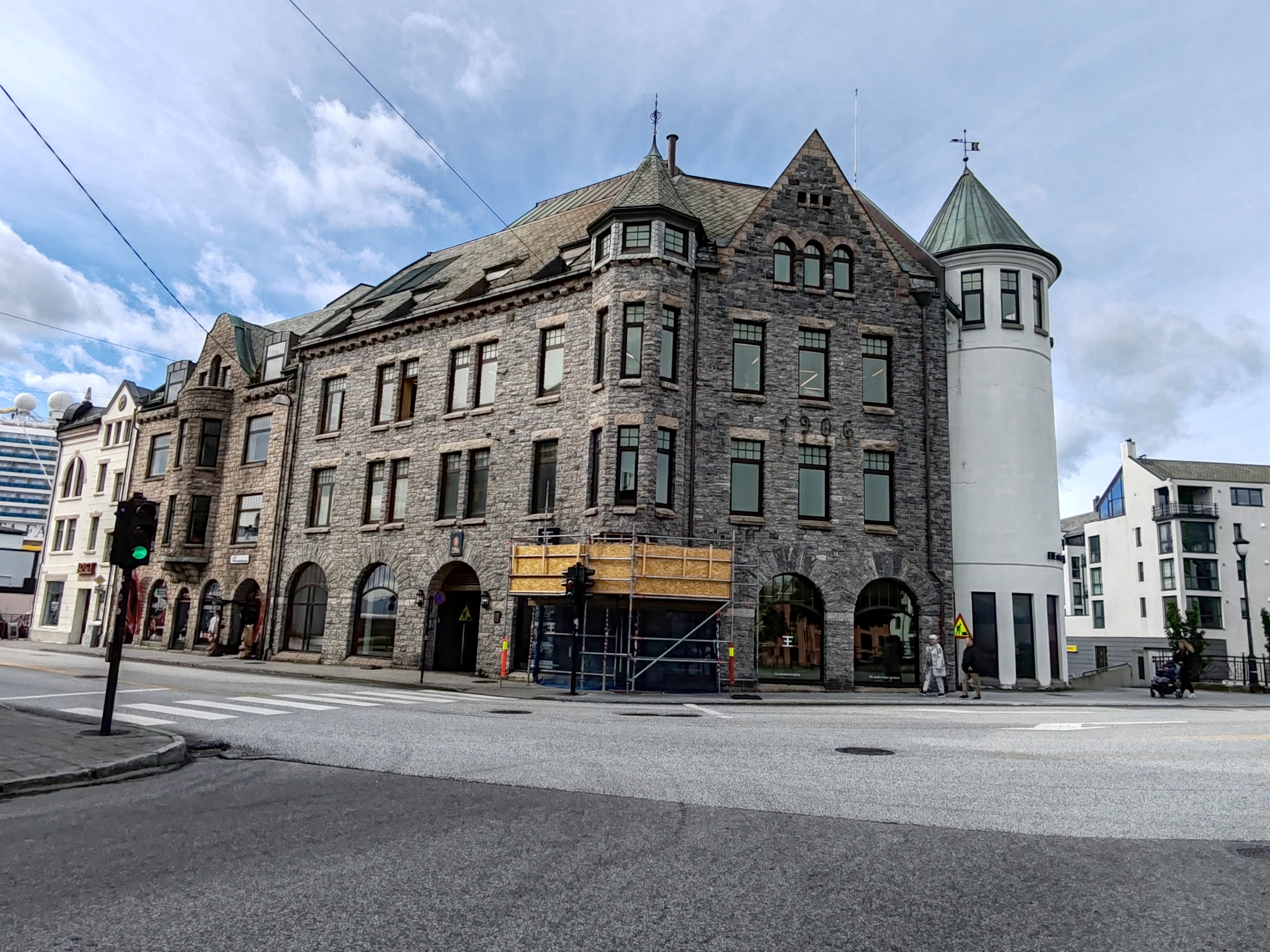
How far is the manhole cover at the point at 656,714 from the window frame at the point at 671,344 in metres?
10.3

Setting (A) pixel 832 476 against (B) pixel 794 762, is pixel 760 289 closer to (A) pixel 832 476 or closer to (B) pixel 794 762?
(A) pixel 832 476

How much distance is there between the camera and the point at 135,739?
10.7 m

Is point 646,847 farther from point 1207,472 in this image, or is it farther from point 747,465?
point 1207,472

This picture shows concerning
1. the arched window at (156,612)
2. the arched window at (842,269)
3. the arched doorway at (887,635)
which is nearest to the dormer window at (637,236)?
the arched window at (842,269)

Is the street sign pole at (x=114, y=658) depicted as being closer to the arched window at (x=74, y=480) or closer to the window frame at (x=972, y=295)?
the window frame at (x=972, y=295)

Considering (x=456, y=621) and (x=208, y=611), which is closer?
(x=456, y=621)

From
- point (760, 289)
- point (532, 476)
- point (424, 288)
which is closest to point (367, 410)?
point (424, 288)

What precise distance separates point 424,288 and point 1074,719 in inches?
1027

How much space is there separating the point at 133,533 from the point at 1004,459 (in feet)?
78.7

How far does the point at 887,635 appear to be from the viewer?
26078 millimetres

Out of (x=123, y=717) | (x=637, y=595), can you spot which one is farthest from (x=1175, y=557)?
(x=123, y=717)

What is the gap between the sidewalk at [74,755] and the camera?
8406mm

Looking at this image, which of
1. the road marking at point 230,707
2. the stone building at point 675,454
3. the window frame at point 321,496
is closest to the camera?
the road marking at point 230,707

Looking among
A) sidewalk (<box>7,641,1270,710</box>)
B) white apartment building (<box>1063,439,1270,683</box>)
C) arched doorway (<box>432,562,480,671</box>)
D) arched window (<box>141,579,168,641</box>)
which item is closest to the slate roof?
white apartment building (<box>1063,439,1270,683</box>)
